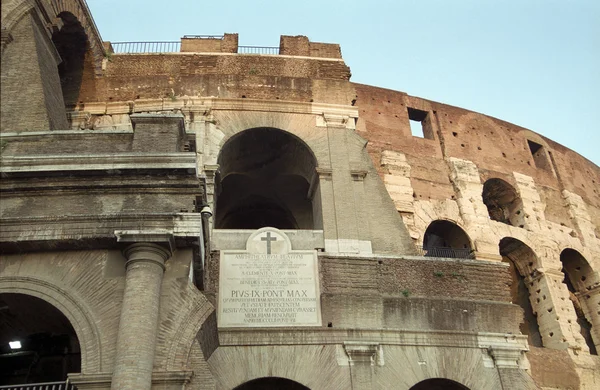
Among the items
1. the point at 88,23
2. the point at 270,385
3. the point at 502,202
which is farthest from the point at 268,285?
the point at 502,202

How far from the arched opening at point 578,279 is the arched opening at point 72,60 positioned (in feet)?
49.7

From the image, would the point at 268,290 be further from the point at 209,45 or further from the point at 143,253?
the point at 209,45

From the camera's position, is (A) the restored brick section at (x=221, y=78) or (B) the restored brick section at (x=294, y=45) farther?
(B) the restored brick section at (x=294, y=45)

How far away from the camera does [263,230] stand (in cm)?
1177

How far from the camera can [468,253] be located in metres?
16.5

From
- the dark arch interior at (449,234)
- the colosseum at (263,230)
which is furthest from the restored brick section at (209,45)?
→ the dark arch interior at (449,234)

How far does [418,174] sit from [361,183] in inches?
205

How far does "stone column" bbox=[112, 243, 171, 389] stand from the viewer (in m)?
6.29

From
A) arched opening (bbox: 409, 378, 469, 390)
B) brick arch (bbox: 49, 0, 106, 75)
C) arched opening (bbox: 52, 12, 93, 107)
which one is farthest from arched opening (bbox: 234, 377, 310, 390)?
brick arch (bbox: 49, 0, 106, 75)

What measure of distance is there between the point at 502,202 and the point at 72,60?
13.4 meters

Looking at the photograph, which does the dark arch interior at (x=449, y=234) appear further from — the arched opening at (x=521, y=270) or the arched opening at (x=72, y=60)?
the arched opening at (x=72, y=60)

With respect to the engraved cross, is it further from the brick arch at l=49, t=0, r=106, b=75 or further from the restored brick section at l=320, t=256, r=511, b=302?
the brick arch at l=49, t=0, r=106, b=75

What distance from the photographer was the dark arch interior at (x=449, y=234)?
17.0 meters

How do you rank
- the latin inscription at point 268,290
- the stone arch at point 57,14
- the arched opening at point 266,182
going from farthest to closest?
the arched opening at point 266,182
the latin inscription at point 268,290
the stone arch at point 57,14
